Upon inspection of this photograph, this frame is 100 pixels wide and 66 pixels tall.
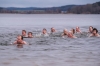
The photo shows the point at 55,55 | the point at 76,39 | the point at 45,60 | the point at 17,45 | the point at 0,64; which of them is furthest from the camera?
the point at 76,39

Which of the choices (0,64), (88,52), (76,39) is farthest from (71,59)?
(76,39)

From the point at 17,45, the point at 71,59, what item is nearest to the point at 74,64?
the point at 71,59

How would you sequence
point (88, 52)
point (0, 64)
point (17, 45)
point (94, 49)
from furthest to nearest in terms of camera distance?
point (17, 45) → point (94, 49) → point (88, 52) → point (0, 64)

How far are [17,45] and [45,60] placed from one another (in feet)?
21.3

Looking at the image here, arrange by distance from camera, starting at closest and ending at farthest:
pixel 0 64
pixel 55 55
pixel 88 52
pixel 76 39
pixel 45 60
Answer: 1. pixel 0 64
2. pixel 45 60
3. pixel 55 55
4. pixel 88 52
5. pixel 76 39

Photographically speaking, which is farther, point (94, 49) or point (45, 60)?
point (94, 49)

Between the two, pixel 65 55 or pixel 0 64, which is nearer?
pixel 0 64

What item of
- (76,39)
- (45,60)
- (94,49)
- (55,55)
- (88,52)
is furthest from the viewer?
(76,39)

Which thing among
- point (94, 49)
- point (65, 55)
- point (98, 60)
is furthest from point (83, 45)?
point (98, 60)

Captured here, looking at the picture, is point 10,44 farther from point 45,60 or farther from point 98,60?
point 98,60

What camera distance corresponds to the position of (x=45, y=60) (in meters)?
16.6

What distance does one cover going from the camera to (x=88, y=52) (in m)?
19.8

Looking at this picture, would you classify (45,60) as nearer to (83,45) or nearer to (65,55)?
(65,55)

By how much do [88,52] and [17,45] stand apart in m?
5.99
